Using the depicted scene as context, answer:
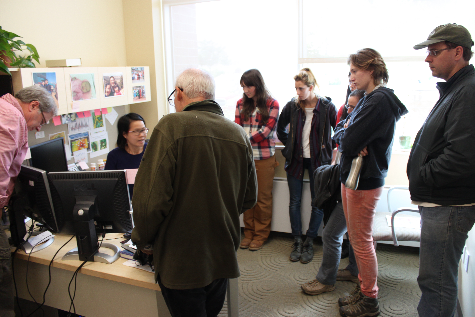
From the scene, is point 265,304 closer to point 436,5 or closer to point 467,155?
point 467,155

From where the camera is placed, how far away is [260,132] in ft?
9.62

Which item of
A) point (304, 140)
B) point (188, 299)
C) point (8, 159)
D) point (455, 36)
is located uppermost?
point (455, 36)

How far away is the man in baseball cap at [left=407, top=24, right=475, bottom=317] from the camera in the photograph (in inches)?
55.6

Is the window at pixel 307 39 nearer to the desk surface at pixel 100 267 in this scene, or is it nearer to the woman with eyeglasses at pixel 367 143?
the woman with eyeglasses at pixel 367 143

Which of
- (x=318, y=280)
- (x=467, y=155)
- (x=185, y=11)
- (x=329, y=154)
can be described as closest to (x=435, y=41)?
(x=467, y=155)

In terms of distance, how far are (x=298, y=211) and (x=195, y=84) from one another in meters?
1.98

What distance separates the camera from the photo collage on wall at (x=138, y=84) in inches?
126

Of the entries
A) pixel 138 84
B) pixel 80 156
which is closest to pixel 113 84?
pixel 138 84

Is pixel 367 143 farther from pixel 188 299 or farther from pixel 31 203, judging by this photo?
pixel 31 203

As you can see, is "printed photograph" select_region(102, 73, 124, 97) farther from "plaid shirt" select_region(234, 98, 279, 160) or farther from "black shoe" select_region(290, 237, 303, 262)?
"black shoe" select_region(290, 237, 303, 262)

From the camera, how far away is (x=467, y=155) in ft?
4.57

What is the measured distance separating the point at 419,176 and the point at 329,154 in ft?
4.25

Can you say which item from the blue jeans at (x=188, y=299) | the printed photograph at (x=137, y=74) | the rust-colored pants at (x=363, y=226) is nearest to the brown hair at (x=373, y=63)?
the rust-colored pants at (x=363, y=226)

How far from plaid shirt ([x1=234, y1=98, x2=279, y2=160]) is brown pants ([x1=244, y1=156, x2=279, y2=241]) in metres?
0.08
